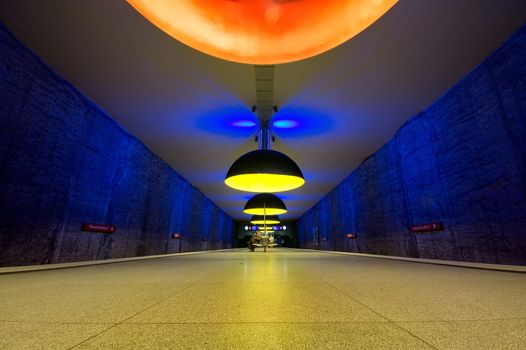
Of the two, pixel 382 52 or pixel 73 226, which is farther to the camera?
pixel 73 226

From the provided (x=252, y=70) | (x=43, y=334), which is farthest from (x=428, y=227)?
(x=43, y=334)

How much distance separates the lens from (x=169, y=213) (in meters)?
10.7

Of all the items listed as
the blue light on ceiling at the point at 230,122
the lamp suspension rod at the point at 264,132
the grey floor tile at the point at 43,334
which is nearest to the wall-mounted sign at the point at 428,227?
the lamp suspension rod at the point at 264,132

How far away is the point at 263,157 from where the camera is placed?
5328mm

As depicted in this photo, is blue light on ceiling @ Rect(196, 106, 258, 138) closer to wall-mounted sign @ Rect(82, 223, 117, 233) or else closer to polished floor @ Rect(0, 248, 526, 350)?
wall-mounted sign @ Rect(82, 223, 117, 233)

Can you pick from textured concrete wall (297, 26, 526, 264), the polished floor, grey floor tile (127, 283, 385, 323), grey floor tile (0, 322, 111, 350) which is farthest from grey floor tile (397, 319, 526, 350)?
textured concrete wall (297, 26, 526, 264)

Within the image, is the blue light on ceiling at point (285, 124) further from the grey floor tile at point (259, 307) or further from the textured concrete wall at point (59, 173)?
the grey floor tile at point (259, 307)

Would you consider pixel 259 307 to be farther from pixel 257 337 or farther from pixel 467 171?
pixel 467 171

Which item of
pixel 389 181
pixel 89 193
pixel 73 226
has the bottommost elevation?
pixel 73 226

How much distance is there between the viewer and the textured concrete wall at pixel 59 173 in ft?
13.1

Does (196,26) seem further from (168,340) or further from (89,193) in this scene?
(89,193)

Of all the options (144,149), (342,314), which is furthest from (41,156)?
(342,314)

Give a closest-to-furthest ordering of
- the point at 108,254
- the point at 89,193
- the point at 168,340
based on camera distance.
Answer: the point at 168,340 → the point at 89,193 → the point at 108,254

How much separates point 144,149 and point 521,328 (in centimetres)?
908
